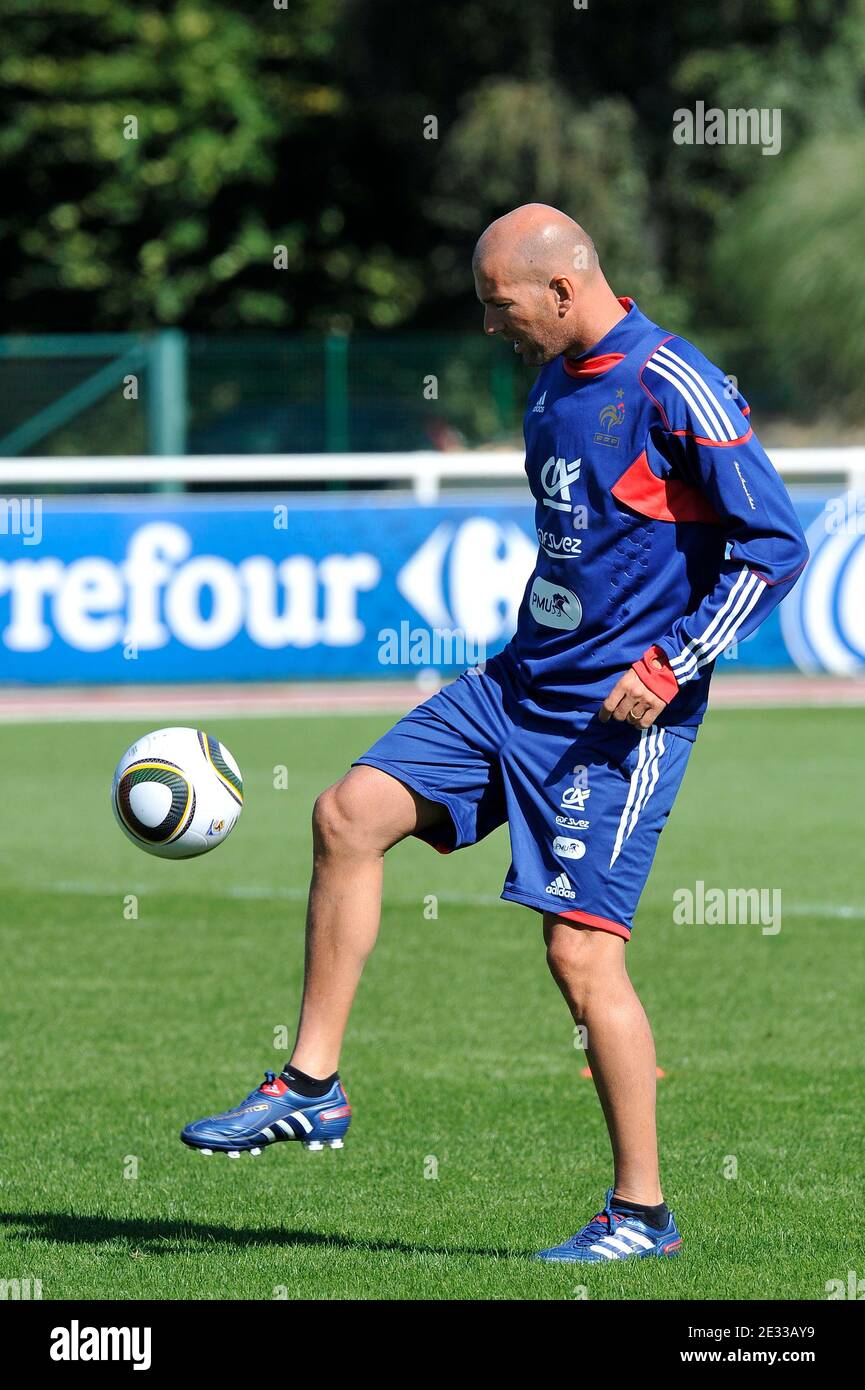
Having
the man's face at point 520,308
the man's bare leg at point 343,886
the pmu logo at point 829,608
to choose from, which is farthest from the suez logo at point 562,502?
the pmu logo at point 829,608

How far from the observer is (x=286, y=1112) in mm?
4656

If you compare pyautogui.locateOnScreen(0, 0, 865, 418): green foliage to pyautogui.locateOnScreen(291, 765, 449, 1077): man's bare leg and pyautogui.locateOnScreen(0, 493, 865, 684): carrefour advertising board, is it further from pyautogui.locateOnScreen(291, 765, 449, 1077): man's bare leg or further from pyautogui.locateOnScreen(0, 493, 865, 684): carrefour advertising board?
pyautogui.locateOnScreen(291, 765, 449, 1077): man's bare leg

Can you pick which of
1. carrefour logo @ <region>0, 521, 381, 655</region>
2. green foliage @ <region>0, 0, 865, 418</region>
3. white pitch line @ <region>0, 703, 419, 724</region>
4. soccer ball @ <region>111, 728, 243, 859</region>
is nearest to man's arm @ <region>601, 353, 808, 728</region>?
soccer ball @ <region>111, 728, 243, 859</region>

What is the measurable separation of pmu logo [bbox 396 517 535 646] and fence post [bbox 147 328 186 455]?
826 centimetres

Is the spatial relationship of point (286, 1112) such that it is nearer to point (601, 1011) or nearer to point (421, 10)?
point (601, 1011)

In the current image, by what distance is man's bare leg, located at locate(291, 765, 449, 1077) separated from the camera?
15.3 ft

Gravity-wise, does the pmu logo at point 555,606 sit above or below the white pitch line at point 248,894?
above

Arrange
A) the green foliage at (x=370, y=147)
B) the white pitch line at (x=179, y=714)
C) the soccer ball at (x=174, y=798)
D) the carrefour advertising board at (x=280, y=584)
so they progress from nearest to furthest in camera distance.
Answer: the soccer ball at (x=174, y=798), the white pitch line at (x=179, y=714), the carrefour advertising board at (x=280, y=584), the green foliage at (x=370, y=147)

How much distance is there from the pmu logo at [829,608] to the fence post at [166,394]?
9654 millimetres

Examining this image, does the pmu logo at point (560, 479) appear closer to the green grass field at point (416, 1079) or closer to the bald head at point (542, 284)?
the bald head at point (542, 284)

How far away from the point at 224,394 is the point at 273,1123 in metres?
20.9

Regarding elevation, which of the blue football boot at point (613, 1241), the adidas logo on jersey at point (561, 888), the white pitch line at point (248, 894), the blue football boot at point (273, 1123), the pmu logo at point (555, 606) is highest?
the pmu logo at point (555, 606)

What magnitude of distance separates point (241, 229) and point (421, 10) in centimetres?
441

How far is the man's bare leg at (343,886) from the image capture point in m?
4.65
